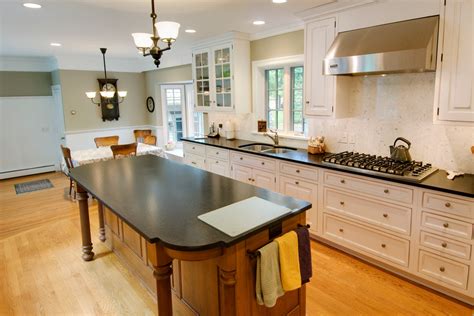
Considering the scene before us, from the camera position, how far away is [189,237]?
162 centimetres

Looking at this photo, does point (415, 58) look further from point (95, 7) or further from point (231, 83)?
point (95, 7)

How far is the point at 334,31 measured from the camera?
3.18 meters

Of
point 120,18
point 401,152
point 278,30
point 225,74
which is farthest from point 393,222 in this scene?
point 120,18

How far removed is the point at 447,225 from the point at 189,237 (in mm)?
2010

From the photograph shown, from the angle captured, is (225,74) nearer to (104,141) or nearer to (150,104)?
(104,141)

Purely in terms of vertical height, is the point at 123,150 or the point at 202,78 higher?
the point at 202,78

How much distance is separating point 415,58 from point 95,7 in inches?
117

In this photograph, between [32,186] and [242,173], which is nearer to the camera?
[242,173]

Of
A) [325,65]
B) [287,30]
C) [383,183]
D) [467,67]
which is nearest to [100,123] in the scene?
[287,30]

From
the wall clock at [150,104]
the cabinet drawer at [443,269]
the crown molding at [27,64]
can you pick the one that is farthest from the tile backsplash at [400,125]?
the crown molding at [27,64]

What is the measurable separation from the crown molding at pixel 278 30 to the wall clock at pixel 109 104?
4065mm

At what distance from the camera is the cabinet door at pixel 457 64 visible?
2.33 meters

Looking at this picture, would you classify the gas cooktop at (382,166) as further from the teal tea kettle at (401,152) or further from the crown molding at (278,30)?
the crown molding at (278,30)

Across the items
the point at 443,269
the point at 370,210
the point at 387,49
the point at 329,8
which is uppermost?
the point at 329,8
